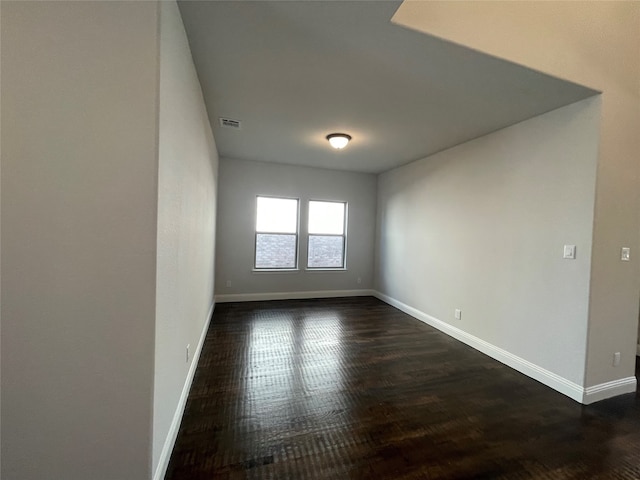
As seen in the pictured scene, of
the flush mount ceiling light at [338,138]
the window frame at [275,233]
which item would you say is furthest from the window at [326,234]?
the flush mount ceiling light at [338,138]

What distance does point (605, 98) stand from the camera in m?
2.27

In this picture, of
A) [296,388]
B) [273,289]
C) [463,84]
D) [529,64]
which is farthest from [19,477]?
[273,289]

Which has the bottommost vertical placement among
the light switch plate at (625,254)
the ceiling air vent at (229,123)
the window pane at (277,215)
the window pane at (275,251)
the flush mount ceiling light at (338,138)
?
the window pane at (275,251)

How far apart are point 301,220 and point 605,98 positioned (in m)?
4.25

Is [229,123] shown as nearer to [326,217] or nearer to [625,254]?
[326,217]

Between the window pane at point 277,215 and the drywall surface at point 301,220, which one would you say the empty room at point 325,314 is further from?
the window pane at point 277,215

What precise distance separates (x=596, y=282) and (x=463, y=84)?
77.9 inches

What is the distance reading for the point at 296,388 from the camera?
2.36 m

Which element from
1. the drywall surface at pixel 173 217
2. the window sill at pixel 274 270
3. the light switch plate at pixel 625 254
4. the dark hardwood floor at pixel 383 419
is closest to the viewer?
the drywall surface at pixel 173 217

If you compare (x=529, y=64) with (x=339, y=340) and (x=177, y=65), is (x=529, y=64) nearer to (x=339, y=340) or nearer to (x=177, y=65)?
(x=177, y=65)

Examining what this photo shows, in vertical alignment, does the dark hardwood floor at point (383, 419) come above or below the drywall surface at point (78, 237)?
below

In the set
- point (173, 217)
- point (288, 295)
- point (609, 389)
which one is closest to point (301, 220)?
point (288, 295)

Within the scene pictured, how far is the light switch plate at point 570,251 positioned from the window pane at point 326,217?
375 cm

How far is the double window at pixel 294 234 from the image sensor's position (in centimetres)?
530
